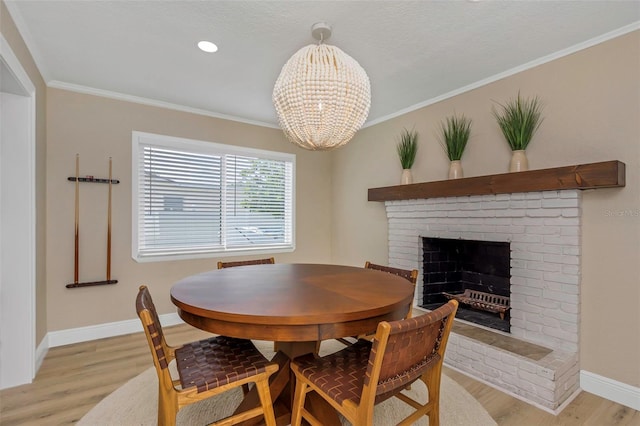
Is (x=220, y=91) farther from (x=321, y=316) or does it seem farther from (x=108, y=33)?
(x=321, y=316)

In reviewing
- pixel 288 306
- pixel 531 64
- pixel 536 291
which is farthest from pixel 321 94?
pixel 536 291

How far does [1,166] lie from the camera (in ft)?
7.19

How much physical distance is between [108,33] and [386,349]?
261 cm

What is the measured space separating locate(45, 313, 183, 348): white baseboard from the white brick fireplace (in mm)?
3054

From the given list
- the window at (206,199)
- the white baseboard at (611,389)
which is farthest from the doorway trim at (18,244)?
the white baseboard at (611,389)

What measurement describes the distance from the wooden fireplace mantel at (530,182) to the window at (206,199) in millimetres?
1761

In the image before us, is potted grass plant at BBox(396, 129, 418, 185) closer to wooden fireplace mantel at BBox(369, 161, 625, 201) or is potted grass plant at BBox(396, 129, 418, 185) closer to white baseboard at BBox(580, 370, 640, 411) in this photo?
wooden fireplace mantel at BBox(369, 161, 625, 201)

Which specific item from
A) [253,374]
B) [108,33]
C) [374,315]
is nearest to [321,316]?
[374,315]

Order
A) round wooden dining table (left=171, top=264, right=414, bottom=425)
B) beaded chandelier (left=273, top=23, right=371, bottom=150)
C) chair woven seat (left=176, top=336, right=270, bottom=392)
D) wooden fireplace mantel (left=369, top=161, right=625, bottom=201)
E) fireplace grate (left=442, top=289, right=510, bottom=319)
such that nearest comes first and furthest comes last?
1. round wooden dining table (left=171, top=264, right=414, bottom=425)
2. chair woven seat (left=176, top=336, right=270, bottom=392)
3. beaded chandelier (left=273, top=23, right=371, bottom=150)
4. wooden fireplace mantel (left=369, top=161, right=625, bottom=201)
5. fireplace grate (left=442, top=289, right=510, bottom=319)

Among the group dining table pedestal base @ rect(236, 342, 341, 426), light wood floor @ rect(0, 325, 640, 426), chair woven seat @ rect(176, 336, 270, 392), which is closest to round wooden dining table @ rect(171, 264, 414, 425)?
dining table pedestal base @ rect(236, 342, 341, 426)

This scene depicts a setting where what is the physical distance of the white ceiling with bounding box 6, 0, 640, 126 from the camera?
1.87 meters

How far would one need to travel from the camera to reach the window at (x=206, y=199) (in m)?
3.36

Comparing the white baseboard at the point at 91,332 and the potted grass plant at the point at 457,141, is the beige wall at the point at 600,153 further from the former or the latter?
the white baseboard at the point at 91,332

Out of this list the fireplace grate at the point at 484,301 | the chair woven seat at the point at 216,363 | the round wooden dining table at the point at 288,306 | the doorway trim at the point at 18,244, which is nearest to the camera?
the round wooden dining table at the point at 288,306
